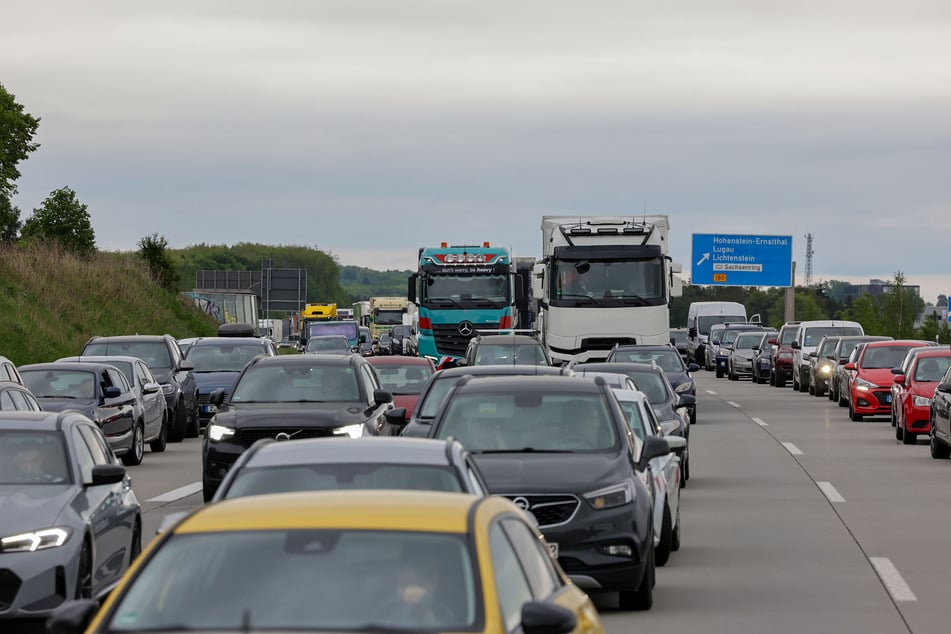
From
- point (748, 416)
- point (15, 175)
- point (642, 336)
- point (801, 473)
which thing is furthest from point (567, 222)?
point (15, 175)

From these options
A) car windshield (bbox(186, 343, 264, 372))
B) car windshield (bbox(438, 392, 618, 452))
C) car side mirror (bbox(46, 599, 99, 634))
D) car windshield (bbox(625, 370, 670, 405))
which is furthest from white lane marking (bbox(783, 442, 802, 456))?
car side mirror (bbox(46, 599, 99, 634))

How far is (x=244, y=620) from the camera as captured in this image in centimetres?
546

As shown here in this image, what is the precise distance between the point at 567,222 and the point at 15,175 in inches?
2192

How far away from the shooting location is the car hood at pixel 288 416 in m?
18.4

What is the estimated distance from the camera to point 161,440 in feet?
92.6

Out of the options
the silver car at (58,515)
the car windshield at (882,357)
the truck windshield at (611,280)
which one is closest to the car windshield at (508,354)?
the truck windshield at (611,280)

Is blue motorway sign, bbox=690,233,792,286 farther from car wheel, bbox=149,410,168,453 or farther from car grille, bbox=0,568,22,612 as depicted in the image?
car grille, bbox=0,568,22,612

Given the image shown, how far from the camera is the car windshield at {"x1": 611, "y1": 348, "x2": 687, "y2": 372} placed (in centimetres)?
3231

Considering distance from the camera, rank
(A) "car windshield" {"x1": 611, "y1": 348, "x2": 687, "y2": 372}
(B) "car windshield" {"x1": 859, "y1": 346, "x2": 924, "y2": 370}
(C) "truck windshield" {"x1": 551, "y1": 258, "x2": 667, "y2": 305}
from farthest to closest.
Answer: (B) "car windshield" {"x1": 859, "y1": 346, "x2": 924, "y2": 370}, (C) "truck windshield" {"x1": 551, "y1": 258, "x2": 667, "y2": 305}, (A) "car windshield" {"x1": 611, "y1": 348, "x2": 687, "y2": 372}

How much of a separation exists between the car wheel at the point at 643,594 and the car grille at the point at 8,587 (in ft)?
12.3

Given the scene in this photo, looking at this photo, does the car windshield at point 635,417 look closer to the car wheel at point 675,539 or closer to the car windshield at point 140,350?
the car wheel at point 675,539

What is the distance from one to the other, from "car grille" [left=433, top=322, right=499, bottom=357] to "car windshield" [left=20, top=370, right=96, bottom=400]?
1766 centimetres

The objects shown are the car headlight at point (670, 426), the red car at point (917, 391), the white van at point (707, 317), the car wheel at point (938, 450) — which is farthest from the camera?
the white van at point (707, 317)

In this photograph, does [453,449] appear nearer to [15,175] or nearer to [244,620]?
[244,620]
